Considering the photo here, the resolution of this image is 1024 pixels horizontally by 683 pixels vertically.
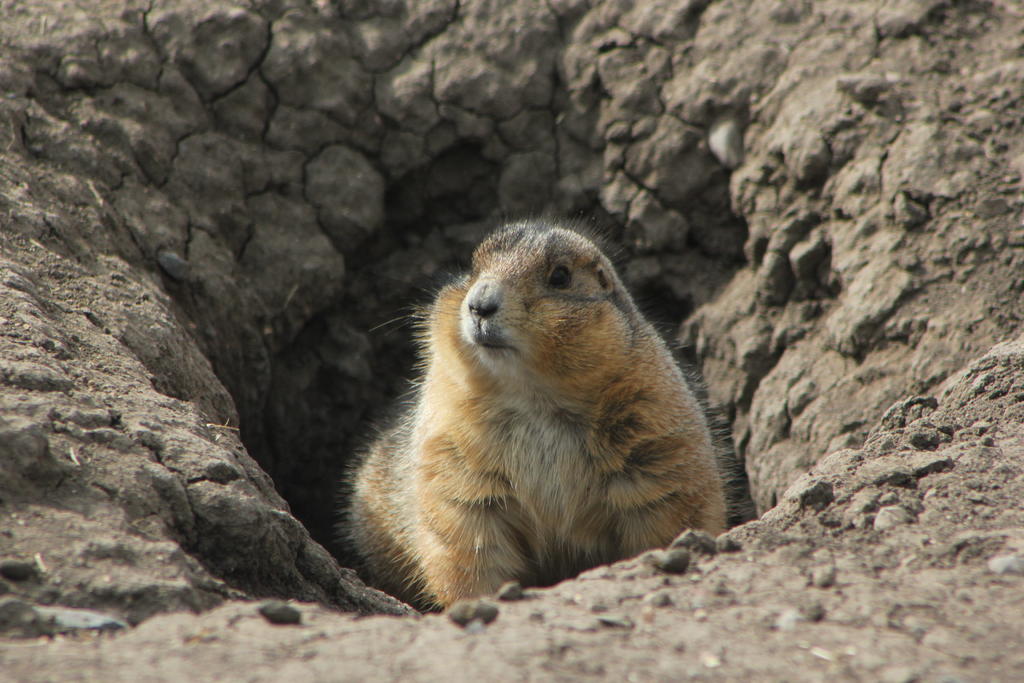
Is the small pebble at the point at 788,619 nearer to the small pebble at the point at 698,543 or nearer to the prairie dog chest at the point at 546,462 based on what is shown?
the small pebble at the point at 698,543

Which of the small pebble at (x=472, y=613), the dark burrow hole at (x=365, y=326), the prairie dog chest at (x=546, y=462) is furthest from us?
the dark burrow hole at (x=365, y=326)

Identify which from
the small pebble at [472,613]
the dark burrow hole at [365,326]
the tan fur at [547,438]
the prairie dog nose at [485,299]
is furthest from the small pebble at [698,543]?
the dark burrow hole at [365,326]

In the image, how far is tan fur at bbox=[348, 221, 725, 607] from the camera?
16.6 feet

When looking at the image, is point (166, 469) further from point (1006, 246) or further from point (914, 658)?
point (1006, 246)

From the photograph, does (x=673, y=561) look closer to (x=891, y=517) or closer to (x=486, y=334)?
(x=891, y=517)

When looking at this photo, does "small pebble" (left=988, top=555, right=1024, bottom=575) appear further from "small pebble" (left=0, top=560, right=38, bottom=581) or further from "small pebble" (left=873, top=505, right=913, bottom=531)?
"small pebble" (left=0, top=560, right=38, bottom=581)

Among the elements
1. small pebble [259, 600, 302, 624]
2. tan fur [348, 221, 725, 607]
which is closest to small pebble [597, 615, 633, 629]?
small pebble [259, 600, 302, 624]

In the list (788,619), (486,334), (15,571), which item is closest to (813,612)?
(788,619)

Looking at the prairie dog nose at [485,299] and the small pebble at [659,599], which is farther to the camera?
the prairie dog nose at [485,299]

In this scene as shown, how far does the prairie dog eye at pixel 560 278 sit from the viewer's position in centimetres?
530

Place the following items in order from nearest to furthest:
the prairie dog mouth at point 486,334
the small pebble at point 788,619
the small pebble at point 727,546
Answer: the small pebble at point 788,619, the small pebble at point 727,546, the prairie dog mouth at point 486,334

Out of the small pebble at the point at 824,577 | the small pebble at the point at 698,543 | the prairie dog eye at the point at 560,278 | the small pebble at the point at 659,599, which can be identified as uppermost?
the prairie dog eye at the point at 560,278

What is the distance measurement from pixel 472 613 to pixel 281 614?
65cm

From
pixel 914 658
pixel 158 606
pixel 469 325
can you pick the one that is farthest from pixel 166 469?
pixel 914 658
